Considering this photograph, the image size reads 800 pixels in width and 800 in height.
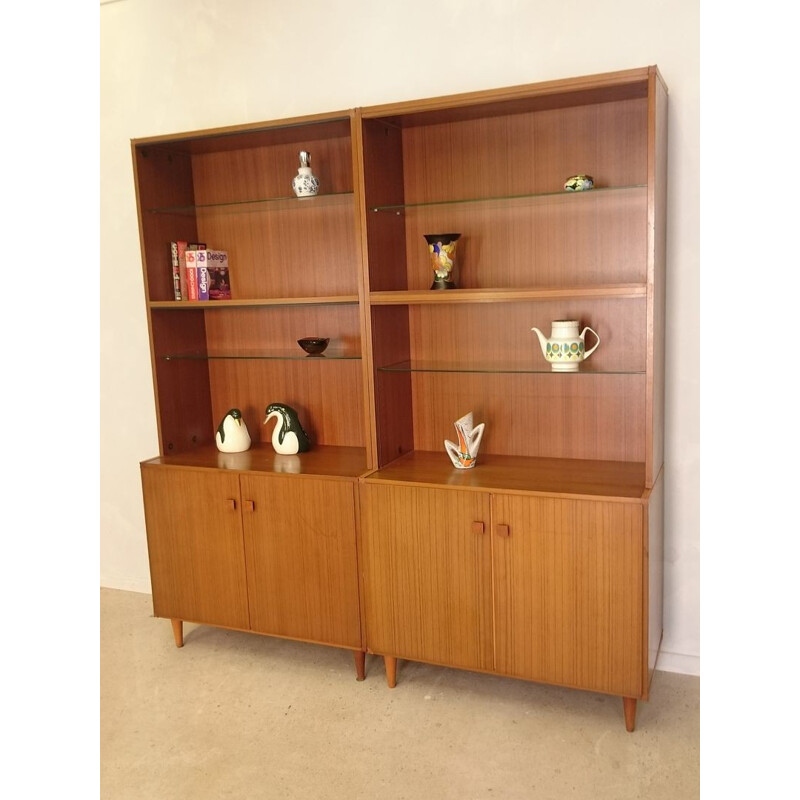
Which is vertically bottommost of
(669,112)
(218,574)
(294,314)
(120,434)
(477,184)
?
(218,574)

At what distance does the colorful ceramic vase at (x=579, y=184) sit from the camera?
8.02 ft

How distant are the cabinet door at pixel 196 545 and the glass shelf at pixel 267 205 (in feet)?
3.55

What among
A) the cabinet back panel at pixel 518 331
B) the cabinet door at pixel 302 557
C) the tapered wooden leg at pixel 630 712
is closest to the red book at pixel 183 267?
the cabinet door at pixel 302 557

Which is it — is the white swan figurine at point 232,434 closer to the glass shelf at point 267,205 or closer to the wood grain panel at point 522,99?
the glass shelf at point 267,205

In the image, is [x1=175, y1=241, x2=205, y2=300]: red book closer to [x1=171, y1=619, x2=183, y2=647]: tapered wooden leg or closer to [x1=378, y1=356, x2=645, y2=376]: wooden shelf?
[x1=378, y1=356, x2=645, y2=376]: wooden shelf

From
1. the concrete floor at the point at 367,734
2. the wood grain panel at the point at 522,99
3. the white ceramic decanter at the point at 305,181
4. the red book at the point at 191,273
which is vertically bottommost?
the concrete floor at the point at 367,734

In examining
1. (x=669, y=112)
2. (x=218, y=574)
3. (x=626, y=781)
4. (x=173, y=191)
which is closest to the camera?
(x=626, y=781)

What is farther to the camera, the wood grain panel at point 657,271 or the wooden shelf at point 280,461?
the wooden shelf at point 280,461
